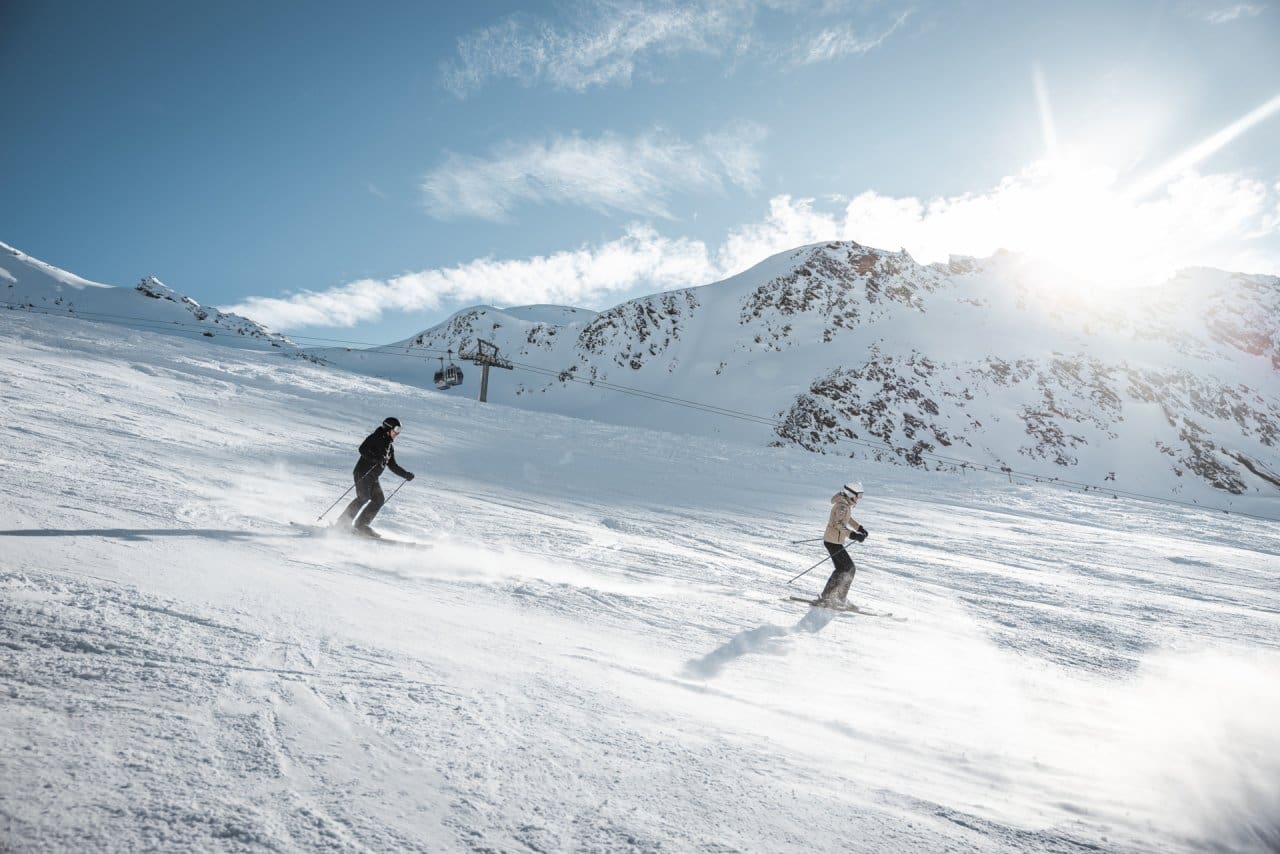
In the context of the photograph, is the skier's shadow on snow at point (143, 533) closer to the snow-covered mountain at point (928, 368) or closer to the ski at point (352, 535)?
the ski at point (352, 535)

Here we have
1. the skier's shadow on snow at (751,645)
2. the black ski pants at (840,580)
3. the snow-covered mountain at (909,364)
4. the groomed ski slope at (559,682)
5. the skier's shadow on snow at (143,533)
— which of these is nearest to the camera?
the groomed ski slope at (559,682)

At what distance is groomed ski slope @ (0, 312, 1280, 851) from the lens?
2.63m

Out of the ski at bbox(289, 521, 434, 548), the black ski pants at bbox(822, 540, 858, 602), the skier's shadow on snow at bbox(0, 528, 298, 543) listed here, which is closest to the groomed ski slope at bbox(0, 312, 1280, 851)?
the skier's shadow on snow at bbox(0, 528, 298, 543)

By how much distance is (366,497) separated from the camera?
876cm

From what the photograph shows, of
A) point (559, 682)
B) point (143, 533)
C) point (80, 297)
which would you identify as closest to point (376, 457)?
point (143, 533)

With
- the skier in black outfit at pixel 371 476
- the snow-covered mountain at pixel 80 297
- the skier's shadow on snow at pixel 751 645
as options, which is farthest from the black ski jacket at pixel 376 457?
the snow-covered mountain at pixel 80 297

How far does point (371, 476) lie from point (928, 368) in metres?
47.4

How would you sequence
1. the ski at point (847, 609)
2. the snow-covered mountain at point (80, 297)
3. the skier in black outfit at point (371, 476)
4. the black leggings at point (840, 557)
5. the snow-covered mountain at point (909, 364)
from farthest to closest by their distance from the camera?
1. the snow-covered mountain at point (80, 297)
2. the snow-covered mountain at point (909, 364)
3. the skier in black outfit at point (371, 476)
4. the black leggings at point (840, 557)
5. the ski at point (847, 609)

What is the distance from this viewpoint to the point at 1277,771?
4605mm

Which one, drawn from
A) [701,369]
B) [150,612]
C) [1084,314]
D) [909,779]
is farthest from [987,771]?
[1084,314]

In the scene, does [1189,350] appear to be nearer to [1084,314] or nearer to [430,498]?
[1084,314]

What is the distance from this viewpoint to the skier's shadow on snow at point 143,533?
5.48m

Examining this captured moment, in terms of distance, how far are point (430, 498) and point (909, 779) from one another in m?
10.4

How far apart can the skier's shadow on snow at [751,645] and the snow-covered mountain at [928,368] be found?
3213cm
